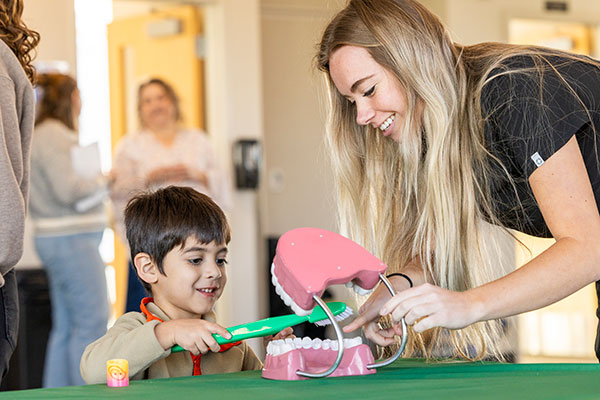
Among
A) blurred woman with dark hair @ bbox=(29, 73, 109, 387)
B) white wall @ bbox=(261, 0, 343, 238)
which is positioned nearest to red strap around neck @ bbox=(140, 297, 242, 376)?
blurred woman with dark hair @ bbox=(29, 73, 109, 387)

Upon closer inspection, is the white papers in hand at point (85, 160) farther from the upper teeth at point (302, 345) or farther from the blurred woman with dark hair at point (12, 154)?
the upper teeth at point (302, 345)

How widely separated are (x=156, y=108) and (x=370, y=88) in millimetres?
2905

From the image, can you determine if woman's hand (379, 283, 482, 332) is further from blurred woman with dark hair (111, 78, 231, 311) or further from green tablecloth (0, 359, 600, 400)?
blurred woman with dark hair (111, 78, 231, 311)

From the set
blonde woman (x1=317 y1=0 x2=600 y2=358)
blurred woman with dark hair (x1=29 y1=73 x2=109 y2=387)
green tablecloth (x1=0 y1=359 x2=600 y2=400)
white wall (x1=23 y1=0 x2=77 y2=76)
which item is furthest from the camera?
white wall (x1=23 y1=0 x2=77 y2=76)

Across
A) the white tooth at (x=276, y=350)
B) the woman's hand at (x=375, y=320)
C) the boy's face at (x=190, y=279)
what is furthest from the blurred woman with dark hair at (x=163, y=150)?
the white tooth at (x=276, y=350)

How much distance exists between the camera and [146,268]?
187cm

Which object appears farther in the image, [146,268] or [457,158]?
[146,268]

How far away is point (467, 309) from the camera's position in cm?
140

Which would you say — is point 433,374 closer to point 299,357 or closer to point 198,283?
point 299,357

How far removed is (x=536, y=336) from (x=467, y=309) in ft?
17.5

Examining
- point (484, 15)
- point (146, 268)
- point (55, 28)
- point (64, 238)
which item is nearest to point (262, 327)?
point (146, 268)

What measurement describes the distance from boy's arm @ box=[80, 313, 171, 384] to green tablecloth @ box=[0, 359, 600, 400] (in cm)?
13

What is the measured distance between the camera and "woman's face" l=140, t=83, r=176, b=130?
14.9ft

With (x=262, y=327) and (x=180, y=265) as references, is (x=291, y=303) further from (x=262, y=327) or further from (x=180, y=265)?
(x=180, y=265)
